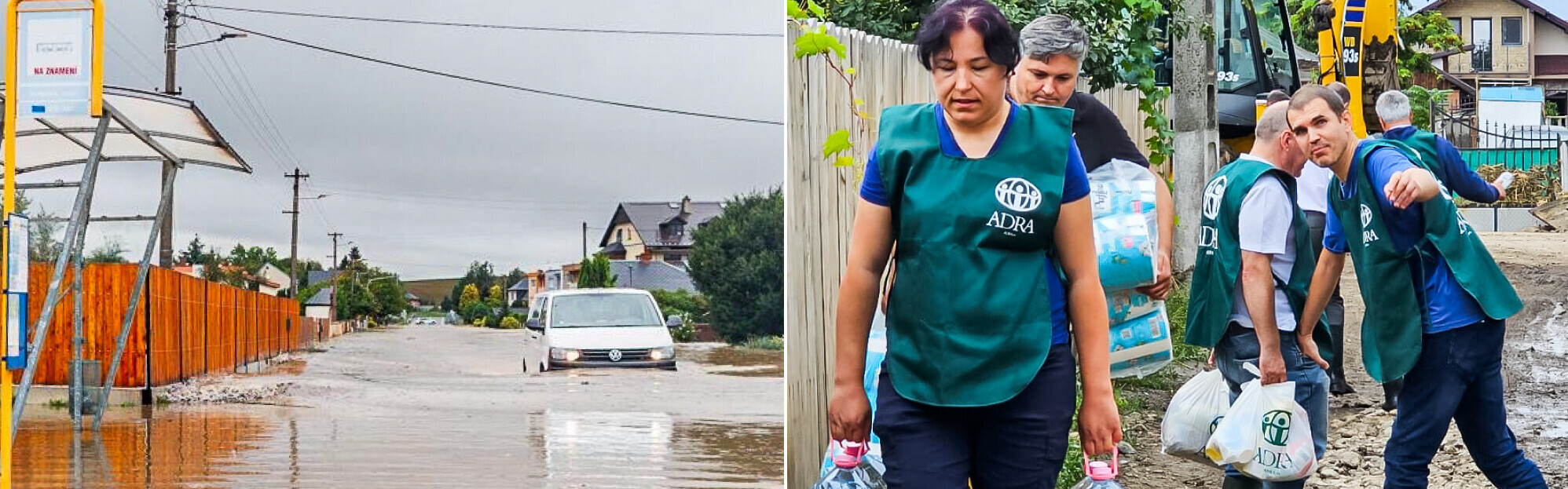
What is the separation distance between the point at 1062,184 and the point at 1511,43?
1.83 m

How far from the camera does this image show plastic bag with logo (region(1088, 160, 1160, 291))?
2.97 metres

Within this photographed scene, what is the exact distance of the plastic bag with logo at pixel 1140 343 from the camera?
122 inches

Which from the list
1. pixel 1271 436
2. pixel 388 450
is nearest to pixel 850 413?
pixel 1271 436

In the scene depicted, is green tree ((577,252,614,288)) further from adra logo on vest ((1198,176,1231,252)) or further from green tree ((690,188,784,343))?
adra logo on vest ((1198,176,1231,252))

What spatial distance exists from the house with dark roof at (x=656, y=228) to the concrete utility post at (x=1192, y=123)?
783 cm

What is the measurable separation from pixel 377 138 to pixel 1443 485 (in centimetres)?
1128

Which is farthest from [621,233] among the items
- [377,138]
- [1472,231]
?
[1472,231]

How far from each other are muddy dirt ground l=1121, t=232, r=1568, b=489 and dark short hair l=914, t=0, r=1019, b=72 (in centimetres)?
155

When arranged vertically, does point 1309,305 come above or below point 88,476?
above

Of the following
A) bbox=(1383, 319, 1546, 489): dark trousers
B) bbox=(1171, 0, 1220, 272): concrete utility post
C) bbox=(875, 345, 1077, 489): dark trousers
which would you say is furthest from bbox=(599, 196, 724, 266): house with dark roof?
bbox=(875, 345, 1077, 489): dark trousers

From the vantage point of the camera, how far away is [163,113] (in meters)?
7.97

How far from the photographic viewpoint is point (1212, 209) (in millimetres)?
3287

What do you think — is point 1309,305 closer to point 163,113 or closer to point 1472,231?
point 1472,231

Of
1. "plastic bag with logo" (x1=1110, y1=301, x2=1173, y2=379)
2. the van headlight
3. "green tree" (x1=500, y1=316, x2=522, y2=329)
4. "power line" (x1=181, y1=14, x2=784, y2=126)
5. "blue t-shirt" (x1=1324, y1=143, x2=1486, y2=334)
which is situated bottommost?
the van headlight
